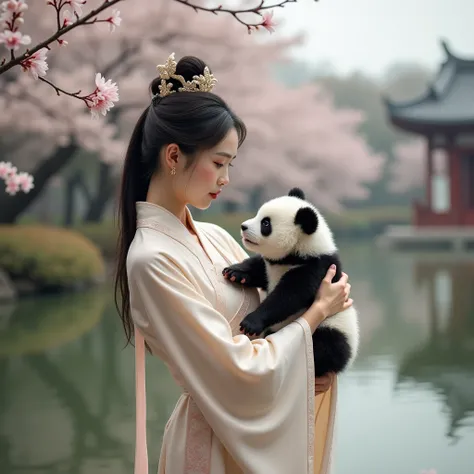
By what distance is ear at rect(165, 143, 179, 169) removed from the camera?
1.42m

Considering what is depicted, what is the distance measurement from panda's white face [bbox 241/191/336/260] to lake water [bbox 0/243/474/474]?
157cm

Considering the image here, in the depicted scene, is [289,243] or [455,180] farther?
[455,180]

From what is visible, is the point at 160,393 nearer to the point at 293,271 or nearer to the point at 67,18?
the point at 293,271

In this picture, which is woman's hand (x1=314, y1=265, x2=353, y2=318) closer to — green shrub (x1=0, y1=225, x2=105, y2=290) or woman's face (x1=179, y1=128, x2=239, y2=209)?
woman's face (x1=179, y1=128, x2=239, y2=209)

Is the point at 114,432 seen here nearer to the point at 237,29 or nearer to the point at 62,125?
the point at 62,125

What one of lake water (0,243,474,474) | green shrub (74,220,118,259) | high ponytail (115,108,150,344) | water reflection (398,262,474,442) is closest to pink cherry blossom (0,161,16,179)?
high ponytail (115,108,150,344)

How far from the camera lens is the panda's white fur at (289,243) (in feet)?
5.01

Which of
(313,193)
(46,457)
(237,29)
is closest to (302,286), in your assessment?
(46,457)

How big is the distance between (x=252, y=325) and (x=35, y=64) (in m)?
0.61

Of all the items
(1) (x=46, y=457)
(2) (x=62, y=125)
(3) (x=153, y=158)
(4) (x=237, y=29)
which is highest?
(4) (x=237, y=29)

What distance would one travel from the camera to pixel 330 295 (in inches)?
57.3

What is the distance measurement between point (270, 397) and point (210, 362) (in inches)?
5.0

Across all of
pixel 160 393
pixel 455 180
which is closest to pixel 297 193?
pixel 160 393

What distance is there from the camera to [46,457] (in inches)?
120
